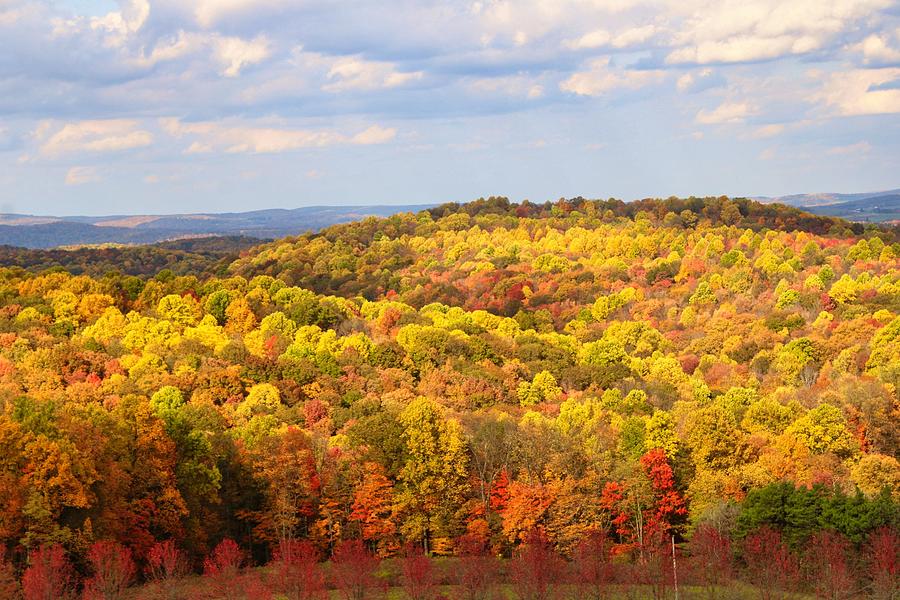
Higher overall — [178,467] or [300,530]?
[178,467]

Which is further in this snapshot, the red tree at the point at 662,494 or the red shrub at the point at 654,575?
the red tree at the point at 662,494

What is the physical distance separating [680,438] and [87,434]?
3008 centimetres

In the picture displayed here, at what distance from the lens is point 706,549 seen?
43562mm

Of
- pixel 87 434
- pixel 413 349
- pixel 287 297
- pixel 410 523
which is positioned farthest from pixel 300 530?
pixel 287 297

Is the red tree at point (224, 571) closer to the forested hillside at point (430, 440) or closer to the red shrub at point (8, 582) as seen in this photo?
the forested hillside at point (430, 440)

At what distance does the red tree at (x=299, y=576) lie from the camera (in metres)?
39.8

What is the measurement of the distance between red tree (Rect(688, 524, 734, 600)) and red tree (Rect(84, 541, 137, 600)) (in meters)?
21.5

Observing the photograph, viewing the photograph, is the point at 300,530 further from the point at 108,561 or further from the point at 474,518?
the point at 108,561

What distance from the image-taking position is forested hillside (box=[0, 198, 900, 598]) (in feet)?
141

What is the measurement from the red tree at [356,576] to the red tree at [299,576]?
71 centimetres

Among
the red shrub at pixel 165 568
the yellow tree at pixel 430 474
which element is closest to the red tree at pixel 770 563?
the yellow tree at pixel 430 474

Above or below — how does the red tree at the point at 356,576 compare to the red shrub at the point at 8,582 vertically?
below

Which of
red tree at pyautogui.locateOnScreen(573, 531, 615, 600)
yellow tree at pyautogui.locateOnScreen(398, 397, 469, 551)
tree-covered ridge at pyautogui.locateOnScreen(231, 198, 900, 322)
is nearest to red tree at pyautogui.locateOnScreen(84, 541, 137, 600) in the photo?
yellow tree at pyautogui.locateOnScreen(398, 397, 469, 551)

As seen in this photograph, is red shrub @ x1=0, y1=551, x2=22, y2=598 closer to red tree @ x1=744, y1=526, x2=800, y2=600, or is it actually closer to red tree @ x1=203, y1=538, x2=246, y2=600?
red tree @ x1=203, y1=538, x2=246, y2=600
